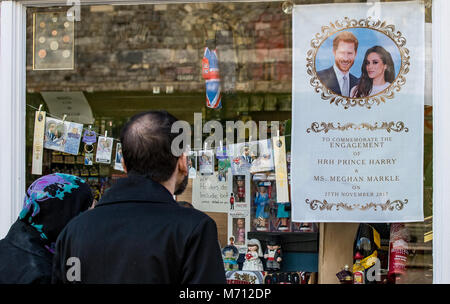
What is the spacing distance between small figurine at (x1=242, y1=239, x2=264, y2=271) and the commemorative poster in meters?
0.50

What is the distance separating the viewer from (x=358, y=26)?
9.79 ft

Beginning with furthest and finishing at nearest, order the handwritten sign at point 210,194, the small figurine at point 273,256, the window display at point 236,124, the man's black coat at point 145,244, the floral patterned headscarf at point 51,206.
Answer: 1. the handwritten sign at point 210,194
2. the small figurine at point 273,256
3. the window display at point 236,124
4. the floral patterned headscarf at point 51,206
5. the man's black coat at point 145,244

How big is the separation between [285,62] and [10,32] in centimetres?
183

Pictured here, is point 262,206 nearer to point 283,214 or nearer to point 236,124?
point 283,214

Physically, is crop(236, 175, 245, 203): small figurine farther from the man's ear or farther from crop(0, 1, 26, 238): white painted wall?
the man's ear

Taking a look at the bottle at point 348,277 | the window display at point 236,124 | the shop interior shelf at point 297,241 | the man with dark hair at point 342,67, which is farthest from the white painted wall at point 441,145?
the shop interior shelf at point 297,241

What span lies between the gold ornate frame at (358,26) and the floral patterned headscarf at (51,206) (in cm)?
162

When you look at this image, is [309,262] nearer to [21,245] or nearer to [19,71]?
[21,245]

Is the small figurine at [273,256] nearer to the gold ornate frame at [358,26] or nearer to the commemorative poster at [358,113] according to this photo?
the commemorative poster at [358,113]

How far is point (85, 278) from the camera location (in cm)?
167

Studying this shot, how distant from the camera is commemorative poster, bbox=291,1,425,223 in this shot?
2.90 meters

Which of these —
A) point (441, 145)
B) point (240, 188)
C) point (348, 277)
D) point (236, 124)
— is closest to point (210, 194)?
point (240, 188)

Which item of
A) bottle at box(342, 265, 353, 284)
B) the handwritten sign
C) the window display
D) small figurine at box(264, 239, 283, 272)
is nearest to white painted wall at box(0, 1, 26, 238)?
the window display

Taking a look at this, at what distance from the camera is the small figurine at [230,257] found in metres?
3.38
